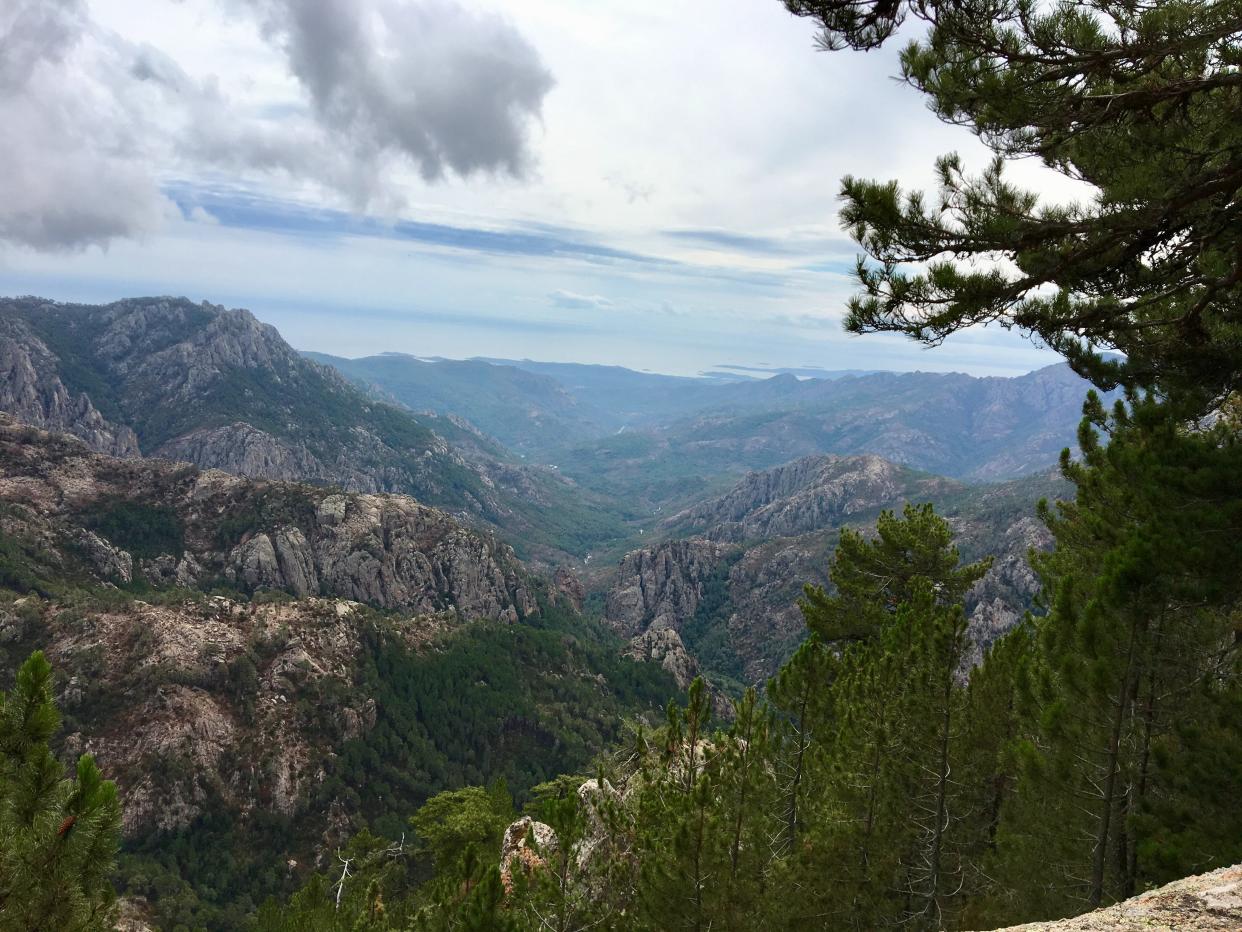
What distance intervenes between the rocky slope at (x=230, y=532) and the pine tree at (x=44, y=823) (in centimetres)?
18192

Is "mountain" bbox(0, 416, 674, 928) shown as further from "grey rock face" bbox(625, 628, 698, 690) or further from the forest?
the forest

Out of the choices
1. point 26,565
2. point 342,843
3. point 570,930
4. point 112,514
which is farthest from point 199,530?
point 570,930

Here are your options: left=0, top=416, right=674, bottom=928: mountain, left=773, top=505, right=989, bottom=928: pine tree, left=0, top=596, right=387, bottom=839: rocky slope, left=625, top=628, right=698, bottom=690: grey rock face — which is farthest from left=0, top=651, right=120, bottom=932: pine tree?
left=625, top=628, right=698, bottom=690: grey rock face

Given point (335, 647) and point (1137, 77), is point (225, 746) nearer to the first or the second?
point (335, 647)

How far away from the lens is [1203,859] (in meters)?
10.0

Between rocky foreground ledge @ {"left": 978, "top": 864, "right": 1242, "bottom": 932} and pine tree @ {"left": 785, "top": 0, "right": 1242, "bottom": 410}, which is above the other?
pine tree @ {"left": 785, "top": 0, "right": 1242, "bottom": 410}

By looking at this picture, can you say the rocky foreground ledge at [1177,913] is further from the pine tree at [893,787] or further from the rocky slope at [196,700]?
the rocky slope at [196,700]

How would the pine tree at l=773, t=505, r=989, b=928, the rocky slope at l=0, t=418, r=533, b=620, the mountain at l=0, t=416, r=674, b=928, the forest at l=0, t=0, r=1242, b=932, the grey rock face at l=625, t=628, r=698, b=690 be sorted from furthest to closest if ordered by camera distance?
the grey rock face at l=625, t=628, r=698, b=690, the rocky slope at l=0, t=418, r=533, b=620, the mountain at l=0, t=416, r=674, b=928, the pine tree at l=773, t=505, r=989, b=928, the forest at l=0, t=0, r=1242, b=932

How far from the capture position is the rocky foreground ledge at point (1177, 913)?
6930mm

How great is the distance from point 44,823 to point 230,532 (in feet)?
661

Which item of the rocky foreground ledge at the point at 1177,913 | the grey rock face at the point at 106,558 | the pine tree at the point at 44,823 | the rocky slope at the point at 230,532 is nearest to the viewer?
the pine tree at the point at 44,823

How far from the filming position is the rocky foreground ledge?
22.7 ft

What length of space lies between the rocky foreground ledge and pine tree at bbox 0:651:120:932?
34.7 feet

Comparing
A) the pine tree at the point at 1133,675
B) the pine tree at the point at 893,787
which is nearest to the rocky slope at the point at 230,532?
the pine tree at the point at 893,787
